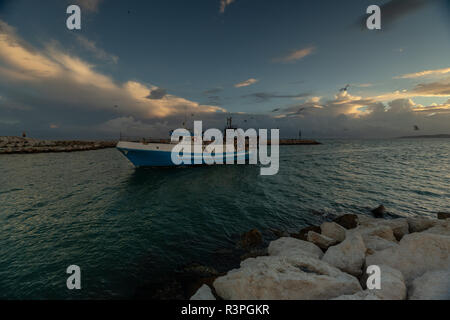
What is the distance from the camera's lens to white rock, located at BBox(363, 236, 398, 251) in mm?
6273

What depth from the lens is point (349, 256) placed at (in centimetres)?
542

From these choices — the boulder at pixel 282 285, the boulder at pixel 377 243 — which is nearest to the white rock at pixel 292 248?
the boulder at pixel 282 285

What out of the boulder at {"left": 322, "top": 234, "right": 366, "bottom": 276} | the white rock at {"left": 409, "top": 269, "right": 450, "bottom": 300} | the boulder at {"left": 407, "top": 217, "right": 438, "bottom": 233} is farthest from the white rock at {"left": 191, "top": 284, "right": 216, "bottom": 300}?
the boulder at {"left": 407, "top": 217, "right": 438, "bottom": 233}

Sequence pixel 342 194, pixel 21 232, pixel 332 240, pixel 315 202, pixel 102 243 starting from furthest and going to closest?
pixel 342 194, pixel 315 202, pixel 21 232, pixel 102 243, pixel 332 240

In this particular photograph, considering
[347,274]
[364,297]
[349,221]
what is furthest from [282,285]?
[349,221]

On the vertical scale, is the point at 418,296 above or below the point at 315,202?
above

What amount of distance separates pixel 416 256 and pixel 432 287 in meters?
1.69

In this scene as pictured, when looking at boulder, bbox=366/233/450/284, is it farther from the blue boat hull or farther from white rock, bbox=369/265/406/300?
the blue boat hull

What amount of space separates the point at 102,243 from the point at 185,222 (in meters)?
4.17

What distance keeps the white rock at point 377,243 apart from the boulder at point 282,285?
309 cm
